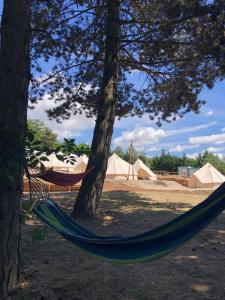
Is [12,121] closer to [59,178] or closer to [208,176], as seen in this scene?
[59,178]

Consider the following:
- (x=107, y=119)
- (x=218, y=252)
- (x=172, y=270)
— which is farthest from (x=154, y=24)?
(x=172, y=270)

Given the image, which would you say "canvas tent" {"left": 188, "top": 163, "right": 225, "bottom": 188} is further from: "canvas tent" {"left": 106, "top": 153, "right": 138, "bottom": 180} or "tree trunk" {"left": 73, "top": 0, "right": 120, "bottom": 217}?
"tree trunk" {"left": 73, "top": 0, "right": 120, "bottom": 217}

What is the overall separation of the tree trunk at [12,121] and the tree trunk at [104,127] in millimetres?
4180

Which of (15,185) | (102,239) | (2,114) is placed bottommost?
(102,239)

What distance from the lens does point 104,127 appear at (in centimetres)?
852

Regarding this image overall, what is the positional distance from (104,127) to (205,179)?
18.6 m

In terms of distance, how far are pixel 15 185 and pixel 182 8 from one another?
569cm

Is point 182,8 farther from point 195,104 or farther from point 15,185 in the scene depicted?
point 15,185

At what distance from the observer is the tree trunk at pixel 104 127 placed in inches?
330

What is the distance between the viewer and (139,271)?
16.4ft

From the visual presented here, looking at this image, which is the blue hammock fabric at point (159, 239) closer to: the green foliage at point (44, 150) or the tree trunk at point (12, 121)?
the tree trunk at point (12, 121)

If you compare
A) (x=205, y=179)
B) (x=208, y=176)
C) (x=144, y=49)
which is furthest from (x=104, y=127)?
(x=208, y=176)

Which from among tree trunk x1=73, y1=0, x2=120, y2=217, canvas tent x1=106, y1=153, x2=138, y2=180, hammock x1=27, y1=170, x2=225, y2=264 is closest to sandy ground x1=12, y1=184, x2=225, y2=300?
hammock x1=27, y1=170, x2=225, y2=264

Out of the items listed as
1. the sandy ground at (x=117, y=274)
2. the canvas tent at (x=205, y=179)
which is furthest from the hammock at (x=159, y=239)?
the canvas tent at (x=205, y=179)
